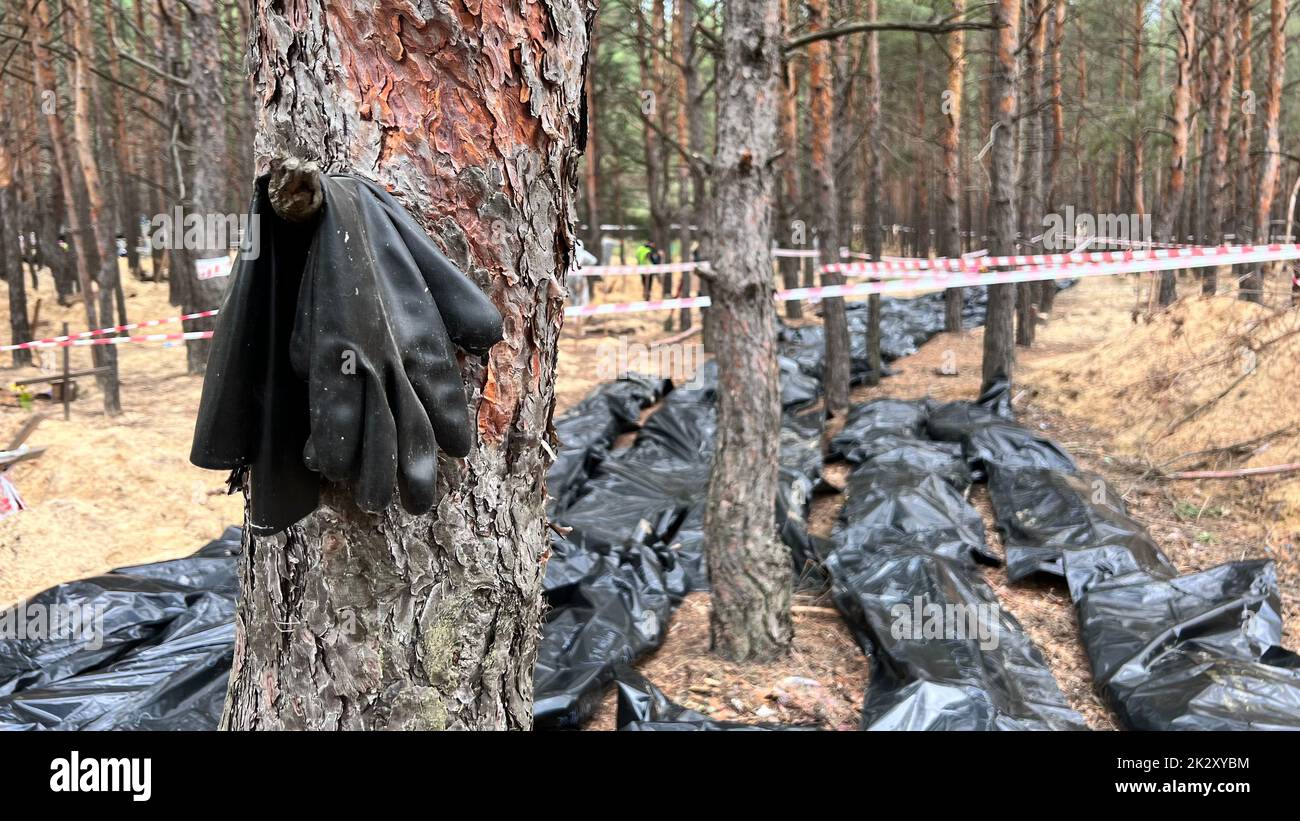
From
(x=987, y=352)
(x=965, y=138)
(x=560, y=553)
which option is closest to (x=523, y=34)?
(x=560, y=553)

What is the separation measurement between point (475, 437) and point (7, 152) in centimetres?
1138

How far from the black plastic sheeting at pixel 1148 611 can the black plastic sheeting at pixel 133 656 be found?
11.5 feet

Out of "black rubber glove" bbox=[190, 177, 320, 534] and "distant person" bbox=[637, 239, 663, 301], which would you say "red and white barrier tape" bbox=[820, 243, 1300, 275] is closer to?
"distant person" bbox=[637, 239, 663, 301]

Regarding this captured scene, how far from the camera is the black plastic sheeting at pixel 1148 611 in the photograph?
3242 mm

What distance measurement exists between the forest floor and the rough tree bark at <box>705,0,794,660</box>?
0.29 m

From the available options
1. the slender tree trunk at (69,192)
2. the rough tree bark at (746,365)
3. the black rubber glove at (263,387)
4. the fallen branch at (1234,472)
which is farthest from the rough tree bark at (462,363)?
the slender tree trunk at (69,192)

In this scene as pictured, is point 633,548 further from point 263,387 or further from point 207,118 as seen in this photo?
point 207,118

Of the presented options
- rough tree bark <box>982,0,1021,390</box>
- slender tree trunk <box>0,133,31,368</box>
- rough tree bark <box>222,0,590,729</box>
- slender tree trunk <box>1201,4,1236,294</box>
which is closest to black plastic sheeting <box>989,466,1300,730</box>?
rough tree bark <box>222,0,590,729</box>

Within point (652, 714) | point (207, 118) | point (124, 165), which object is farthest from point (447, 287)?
point (124, 165)

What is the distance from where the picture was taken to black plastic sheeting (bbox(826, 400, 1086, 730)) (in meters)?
3.25

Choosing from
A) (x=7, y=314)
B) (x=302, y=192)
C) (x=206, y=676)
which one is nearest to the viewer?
(x=302, y=192)

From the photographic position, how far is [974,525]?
18.2ft

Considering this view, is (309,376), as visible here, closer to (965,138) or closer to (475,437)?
(475,437)

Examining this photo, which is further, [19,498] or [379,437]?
[19,498]
